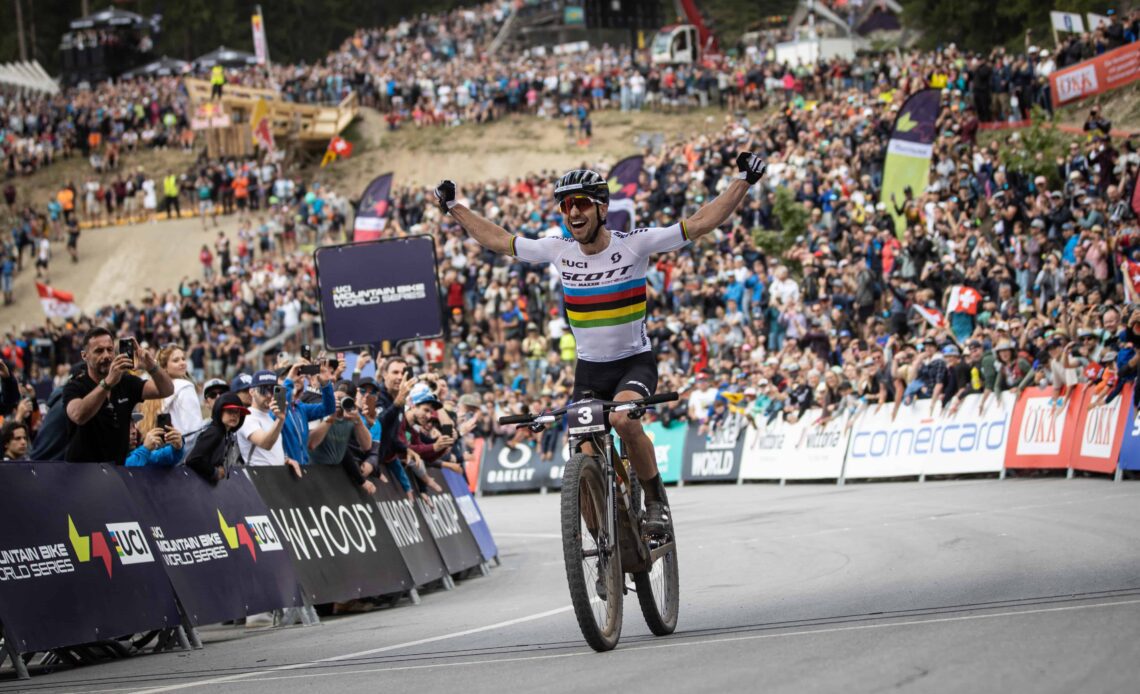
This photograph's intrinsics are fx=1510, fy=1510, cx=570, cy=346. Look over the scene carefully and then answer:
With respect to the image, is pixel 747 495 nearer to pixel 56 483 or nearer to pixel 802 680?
pixel 56 483

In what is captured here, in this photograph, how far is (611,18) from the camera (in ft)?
231

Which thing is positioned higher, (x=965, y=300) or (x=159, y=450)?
(x=159, y=450)

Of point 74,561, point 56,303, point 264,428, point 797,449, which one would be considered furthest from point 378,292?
point 56,303

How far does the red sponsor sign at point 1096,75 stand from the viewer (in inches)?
1259

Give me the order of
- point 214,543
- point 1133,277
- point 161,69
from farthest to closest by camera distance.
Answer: point 161,69
point 1133,277
point 214,543

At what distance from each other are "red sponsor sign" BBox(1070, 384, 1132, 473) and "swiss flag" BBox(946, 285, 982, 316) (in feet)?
14.9

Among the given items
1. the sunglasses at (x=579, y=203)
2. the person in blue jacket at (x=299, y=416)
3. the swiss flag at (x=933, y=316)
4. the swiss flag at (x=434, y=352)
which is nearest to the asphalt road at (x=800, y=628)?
the person in blue jacket at (x=299, y=416)

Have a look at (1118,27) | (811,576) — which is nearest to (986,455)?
(811,576)

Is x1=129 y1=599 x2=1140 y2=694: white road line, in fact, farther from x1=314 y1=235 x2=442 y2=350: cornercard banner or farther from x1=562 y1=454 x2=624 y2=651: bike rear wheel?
x1=314 y1=235 x2=442 y2=350: cornercard banner

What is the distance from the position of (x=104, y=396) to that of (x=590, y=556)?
12.5 ft

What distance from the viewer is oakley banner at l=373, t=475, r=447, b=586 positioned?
47.2 ft

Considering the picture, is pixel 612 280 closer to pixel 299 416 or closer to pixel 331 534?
pixel 331 534

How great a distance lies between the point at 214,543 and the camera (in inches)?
444

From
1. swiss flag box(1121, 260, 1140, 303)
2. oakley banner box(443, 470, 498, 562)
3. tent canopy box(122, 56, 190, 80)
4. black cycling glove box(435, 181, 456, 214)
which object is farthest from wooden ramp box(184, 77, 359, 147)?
black cycling glove box(435, 181, 456, 214)
